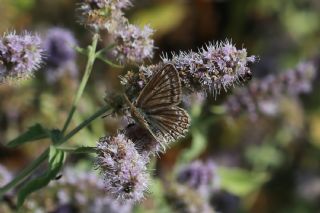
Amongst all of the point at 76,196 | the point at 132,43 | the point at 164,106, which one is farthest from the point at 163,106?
the point at 76,196

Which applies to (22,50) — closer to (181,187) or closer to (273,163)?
(181,187)

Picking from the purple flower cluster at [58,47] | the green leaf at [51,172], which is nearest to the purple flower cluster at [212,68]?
the green leaf at [51,172]

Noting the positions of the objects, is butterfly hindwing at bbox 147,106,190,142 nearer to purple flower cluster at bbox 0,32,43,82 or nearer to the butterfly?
the butterfly

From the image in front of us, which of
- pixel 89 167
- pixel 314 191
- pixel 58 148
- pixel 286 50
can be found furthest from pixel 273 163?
pixel 58 148

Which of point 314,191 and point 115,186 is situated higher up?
point 314,191

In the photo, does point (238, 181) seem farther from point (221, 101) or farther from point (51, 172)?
point (51, 172)
